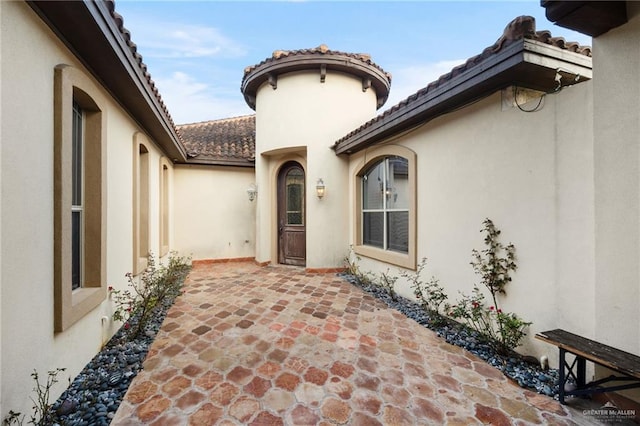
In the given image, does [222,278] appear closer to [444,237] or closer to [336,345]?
[336,345]

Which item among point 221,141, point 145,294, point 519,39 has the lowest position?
point 145,294

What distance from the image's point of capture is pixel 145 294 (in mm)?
4516

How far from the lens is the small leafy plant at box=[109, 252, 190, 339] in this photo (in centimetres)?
353

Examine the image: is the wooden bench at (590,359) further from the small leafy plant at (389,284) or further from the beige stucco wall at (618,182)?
the small leafy plant at (389,284)

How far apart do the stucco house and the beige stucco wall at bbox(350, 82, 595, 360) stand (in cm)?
2

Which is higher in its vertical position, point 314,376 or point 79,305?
point 79,305

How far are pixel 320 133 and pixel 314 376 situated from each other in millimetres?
5868

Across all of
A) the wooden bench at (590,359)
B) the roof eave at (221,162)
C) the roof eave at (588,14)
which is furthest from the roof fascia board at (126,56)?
the wooden bench at (590,359)

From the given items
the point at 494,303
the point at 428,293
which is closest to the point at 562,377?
the point at 494,303

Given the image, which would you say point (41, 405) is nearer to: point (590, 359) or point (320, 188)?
point (590, 359)

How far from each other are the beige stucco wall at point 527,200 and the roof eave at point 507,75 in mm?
218

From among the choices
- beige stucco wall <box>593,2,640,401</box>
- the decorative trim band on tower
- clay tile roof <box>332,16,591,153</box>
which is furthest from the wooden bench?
the decorative trim band on tower

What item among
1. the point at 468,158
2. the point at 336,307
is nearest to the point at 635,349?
the point at 468,158

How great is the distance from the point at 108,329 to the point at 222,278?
10.5 ft
